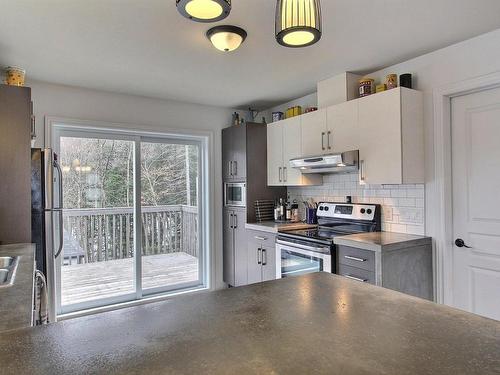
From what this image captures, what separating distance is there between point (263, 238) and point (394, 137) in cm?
170

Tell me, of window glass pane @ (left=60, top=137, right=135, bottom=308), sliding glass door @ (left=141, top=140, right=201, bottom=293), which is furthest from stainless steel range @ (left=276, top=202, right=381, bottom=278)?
window glass pane @ (left=60, top=137, right=135, bottom=308)

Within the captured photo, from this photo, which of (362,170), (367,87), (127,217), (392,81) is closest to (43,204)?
(127,217)

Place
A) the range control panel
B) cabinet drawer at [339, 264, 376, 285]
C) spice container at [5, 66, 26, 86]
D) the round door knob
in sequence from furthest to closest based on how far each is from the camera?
1. the range control panel
2. spice container at [5, 66, 26, 86]
3. the round door knob
4. cabinet drawer at [339, 264, 376, 285]

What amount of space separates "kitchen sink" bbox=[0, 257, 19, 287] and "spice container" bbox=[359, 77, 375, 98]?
2.82 meters

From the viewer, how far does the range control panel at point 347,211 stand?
3236 mm

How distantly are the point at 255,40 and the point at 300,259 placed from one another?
6.12 feet

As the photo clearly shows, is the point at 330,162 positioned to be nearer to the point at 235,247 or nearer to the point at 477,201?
the point at 477,201

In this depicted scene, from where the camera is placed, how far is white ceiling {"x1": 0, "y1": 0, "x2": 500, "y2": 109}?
204 cm

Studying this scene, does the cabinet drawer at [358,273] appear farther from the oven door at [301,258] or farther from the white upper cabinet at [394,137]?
the white upper cabinet at [394,137]

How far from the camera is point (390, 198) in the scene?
10.2 ft

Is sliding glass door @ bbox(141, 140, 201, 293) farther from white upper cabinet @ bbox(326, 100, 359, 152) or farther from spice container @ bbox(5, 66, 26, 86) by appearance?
white upper cabinet @ bbox(326, 100, 359, 152)

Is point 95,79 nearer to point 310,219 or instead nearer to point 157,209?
point 157,209

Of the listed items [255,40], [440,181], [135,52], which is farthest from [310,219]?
[135,52]

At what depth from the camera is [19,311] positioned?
1246 mm
